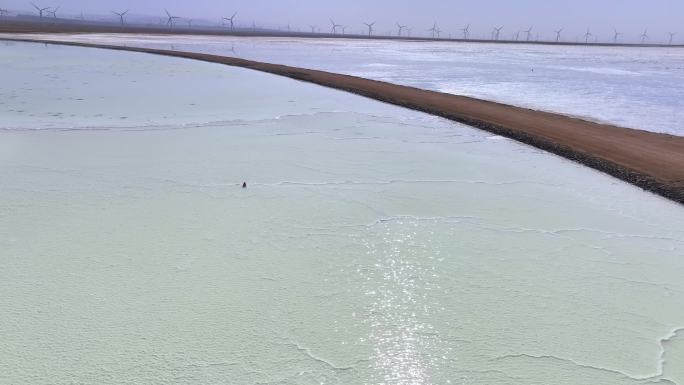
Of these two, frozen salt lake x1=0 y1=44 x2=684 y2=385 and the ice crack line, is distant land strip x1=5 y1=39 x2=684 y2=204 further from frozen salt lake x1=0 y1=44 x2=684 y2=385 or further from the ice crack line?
the ice crack line

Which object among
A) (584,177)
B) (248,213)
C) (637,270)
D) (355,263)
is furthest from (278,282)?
(584,177)

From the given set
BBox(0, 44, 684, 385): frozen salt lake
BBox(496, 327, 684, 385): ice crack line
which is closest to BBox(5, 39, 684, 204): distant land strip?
BBox(0, 44, 684, 385): frozen salt lake

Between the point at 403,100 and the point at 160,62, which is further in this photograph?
the point at 160,62

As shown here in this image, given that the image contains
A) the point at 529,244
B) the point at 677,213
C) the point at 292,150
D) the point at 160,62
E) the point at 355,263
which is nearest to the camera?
the point at 355,263

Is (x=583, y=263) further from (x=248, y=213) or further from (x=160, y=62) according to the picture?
(x=160, y=62)

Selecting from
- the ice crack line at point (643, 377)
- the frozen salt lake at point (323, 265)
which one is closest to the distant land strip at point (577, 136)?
the frozen salt lake at point (323, 265)

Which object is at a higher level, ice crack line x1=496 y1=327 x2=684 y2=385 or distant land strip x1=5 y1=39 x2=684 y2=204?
distant land strip x1=5 y1=39 x2=684 y2=204

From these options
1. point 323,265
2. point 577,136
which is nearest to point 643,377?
point 323,265

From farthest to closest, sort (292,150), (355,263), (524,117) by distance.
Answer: (524,117) < (292,150) < (355,263)
